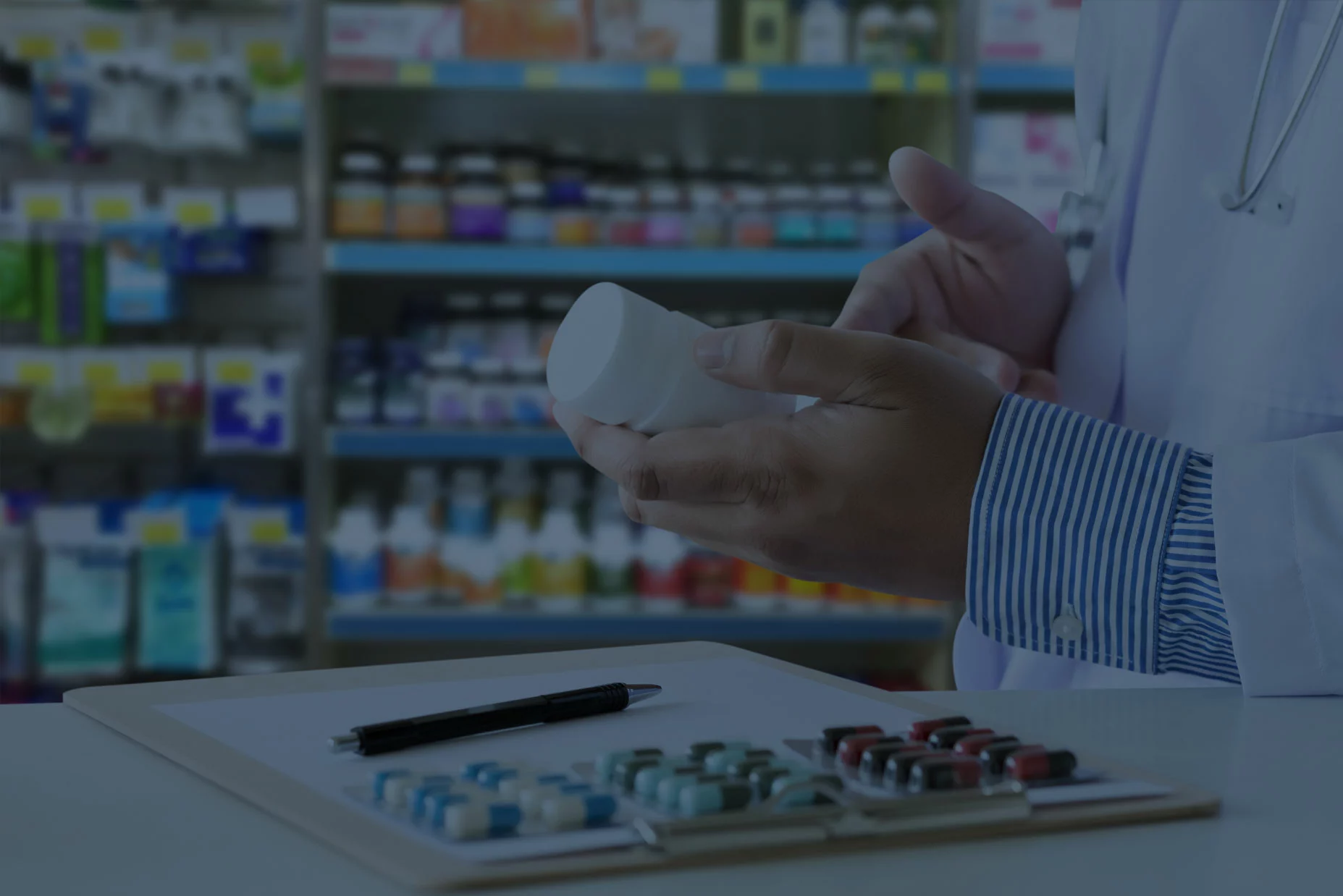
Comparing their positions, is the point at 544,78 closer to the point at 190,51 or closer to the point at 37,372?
the point at 190,51

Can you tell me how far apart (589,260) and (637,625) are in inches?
28.6

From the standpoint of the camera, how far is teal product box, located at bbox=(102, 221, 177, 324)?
2.65 meters

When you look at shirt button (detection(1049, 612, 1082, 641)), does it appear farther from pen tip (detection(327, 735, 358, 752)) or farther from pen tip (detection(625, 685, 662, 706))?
pen tip (detection(327, 735, 358, 752))

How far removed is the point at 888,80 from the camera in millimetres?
2621

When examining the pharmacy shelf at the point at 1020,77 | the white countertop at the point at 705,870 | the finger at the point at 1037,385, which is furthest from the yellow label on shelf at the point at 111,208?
the white countertop at the point at 705,870

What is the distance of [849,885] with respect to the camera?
0.42m

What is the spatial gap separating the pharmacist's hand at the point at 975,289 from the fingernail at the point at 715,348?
265mm

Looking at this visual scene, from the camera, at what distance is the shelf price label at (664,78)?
259cm

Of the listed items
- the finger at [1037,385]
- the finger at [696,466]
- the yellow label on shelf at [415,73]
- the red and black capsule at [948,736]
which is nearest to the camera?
the red and black capsule at [948,736]

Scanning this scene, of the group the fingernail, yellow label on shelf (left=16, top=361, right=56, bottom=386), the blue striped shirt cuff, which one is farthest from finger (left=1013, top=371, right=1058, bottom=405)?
yellow label on shelf (left=16, top=361, right=56, bottom=386)

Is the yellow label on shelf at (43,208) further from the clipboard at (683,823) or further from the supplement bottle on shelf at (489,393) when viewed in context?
the clipboard at (683,823)

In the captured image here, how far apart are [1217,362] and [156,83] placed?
2348 millimetres

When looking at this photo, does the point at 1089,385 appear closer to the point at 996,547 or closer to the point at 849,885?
the point at 996,547

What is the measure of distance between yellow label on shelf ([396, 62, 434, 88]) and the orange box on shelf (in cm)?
12
